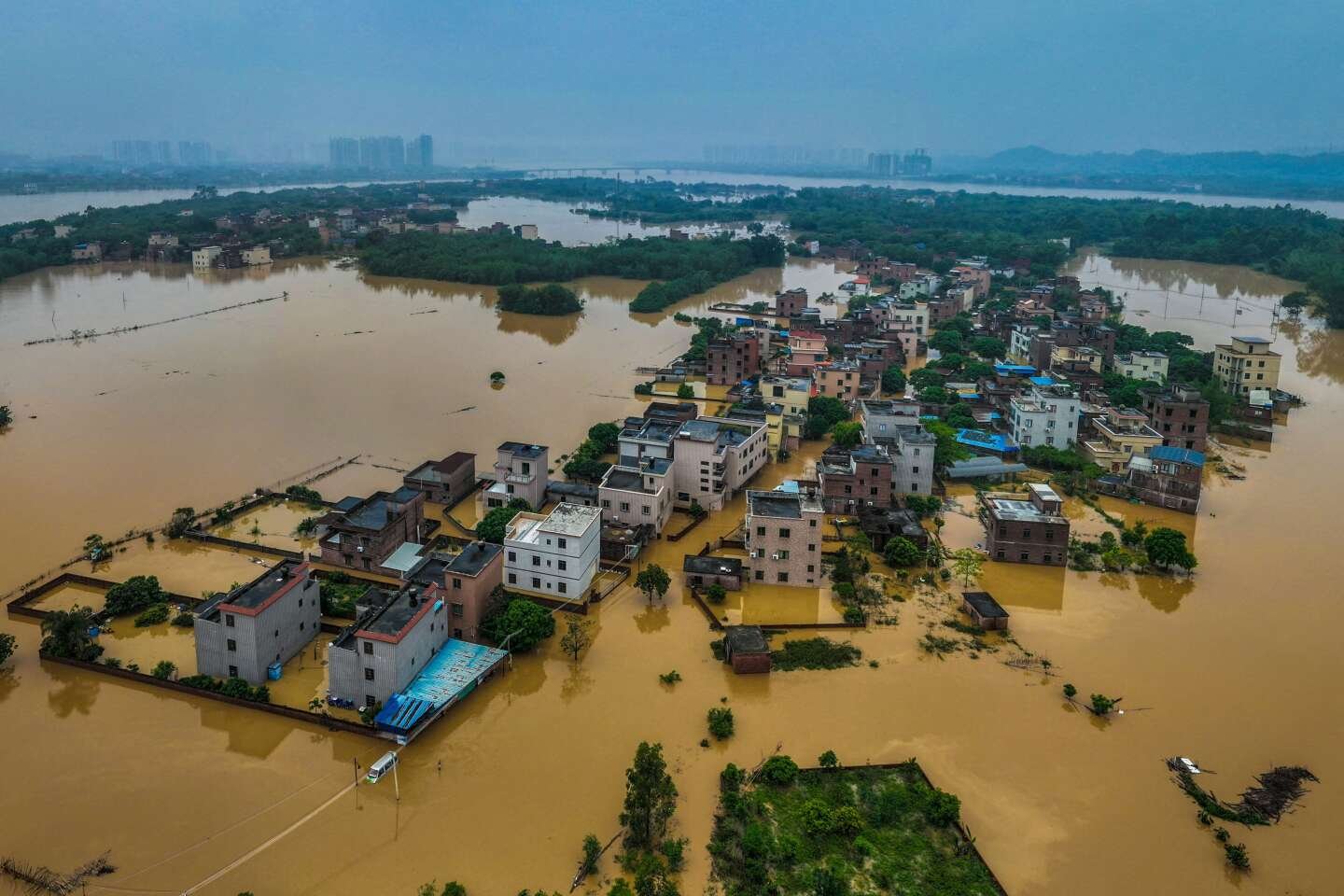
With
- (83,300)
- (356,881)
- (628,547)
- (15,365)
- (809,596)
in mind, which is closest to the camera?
(356,881)

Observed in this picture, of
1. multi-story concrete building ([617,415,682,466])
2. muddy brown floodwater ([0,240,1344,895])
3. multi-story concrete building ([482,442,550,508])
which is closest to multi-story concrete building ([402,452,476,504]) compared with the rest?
multi-story concrete building ([482,442,550,508])

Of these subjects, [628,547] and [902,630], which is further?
[628,547]

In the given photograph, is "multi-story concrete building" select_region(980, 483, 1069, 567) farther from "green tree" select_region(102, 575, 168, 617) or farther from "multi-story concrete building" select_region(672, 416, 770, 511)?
"green tree" select_region(102, 575, 168, 617)

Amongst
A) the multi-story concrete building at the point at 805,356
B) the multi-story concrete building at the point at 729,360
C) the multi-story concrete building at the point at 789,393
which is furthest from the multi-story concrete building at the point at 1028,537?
the multi-story concrete building at the point at 729,360

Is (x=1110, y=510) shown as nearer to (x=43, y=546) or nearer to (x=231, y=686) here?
(x=231, y=686)

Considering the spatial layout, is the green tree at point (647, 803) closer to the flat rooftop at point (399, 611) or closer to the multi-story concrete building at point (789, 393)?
the flat rooftop at point (399, 611)

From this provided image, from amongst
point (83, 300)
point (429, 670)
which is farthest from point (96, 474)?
point (83, 300)

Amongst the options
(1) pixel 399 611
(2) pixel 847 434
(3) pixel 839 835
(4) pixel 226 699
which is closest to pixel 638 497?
(1) pixel 399 611
